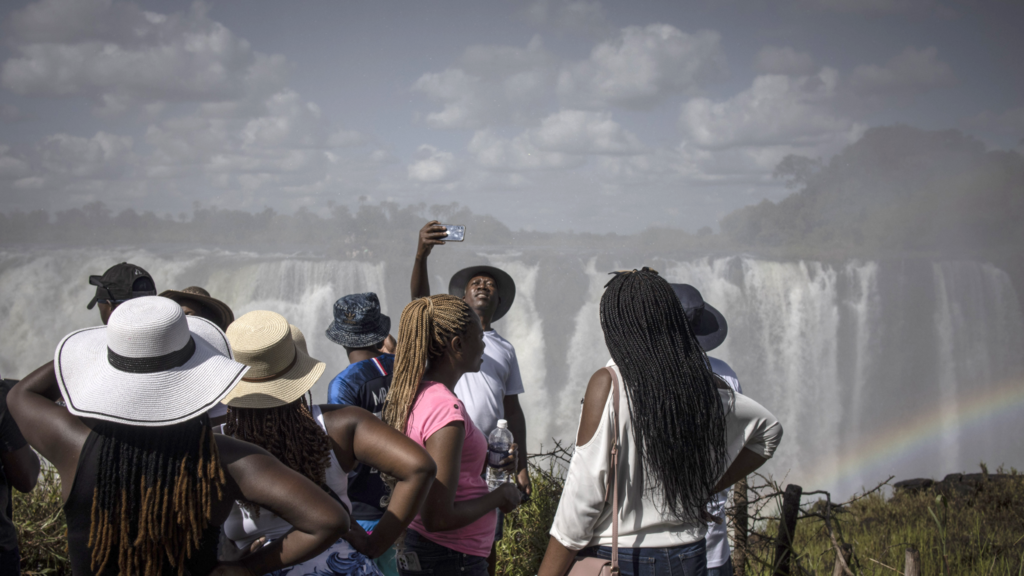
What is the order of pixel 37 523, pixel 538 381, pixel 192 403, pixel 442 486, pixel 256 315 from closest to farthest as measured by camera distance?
pixel 192 403, pixel 442 486, pixel 256 315, pixel 37 523, pixel 538 381

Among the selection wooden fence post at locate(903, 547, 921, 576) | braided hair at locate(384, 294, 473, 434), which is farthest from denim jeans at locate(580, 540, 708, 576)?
wooden fence post at locate(903, 547, 921, 576)

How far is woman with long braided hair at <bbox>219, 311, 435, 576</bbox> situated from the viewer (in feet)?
5.44

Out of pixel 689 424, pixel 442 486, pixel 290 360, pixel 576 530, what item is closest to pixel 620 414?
pixel 689 424

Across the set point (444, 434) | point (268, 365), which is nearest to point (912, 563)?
point (444, 434)

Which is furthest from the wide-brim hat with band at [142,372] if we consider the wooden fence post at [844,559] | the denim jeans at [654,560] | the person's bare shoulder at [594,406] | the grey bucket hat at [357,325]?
the wooden fence post at [844,559]

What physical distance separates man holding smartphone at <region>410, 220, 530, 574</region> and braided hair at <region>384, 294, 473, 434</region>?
0.57 meters

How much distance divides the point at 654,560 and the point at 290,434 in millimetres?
→ 1037

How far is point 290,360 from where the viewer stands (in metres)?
1.87

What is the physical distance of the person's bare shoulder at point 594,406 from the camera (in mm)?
1653

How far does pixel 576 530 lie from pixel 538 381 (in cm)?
2786

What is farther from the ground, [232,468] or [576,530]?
[232,468]

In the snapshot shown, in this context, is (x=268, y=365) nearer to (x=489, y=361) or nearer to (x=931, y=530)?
(x=489, y=361)

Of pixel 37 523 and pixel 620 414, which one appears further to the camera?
pixel 37 523

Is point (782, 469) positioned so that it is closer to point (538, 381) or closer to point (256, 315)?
→ point (538, 381)
